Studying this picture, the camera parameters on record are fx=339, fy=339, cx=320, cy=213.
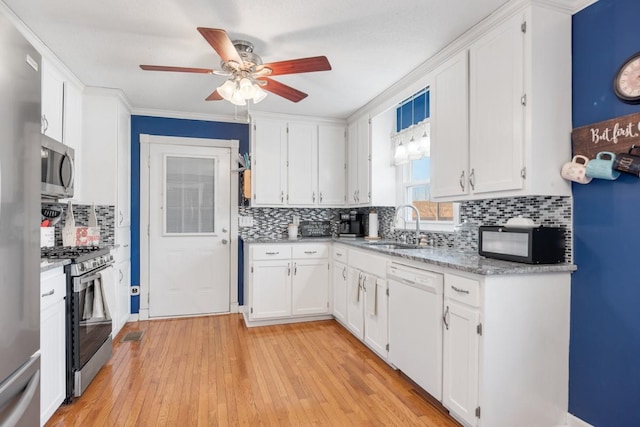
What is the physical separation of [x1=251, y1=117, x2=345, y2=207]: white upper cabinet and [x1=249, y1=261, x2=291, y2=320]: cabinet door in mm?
772

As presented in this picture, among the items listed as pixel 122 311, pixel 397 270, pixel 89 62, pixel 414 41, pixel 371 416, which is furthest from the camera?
pixel 122 311

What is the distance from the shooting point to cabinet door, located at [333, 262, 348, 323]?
3.57 metres

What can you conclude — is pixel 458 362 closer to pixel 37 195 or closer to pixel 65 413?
pixel 37 195

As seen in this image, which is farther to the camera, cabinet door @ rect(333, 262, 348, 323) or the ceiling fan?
cabinet door @ rect(333, 262, 348, 323)

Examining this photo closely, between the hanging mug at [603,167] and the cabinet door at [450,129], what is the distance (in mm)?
676

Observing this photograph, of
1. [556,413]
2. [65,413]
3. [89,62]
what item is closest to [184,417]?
[65,413]

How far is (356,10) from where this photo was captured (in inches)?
80.7

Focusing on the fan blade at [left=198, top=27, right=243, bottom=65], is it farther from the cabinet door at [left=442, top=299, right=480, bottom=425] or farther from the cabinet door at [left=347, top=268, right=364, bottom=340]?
the cabinet door at [left=347, top=268, right=364, bottom=340]

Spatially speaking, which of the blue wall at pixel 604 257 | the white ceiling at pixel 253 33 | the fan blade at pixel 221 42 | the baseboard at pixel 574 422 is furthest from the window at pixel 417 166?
the fan blade at pixel 221 42

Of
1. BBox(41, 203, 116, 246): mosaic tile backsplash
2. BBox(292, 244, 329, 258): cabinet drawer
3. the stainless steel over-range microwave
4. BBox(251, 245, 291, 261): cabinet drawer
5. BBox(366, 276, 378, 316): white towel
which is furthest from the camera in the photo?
BBox(292, 244, 329, 258): cabinet drawer

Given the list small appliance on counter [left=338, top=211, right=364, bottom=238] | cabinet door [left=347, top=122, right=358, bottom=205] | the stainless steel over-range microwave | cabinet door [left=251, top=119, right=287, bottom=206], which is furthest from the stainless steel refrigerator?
small appliance on counter [left=338, top=211, right=364, bottom=238]

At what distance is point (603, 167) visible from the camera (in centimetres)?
170

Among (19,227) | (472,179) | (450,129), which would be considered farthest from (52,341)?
(450,129)

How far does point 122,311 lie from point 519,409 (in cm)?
365
